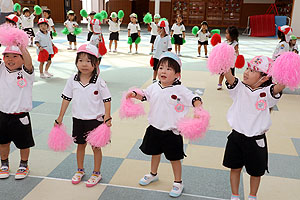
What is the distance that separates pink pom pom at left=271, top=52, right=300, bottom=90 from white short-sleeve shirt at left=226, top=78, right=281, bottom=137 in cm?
19

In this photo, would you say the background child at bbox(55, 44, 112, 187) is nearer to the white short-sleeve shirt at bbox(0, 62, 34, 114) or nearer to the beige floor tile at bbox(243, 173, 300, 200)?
the white short-sleeve shirt at bbox(0, 62, 34, 114)

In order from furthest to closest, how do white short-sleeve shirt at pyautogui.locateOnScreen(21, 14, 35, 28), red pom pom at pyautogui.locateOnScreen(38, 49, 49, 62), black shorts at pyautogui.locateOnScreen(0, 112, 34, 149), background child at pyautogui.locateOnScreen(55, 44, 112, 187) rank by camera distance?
1. white short-sleeve shirt at pyautogui.locateOnScreen(21, 14, 35, 28)
2. red pom pom at pyautogui.locateOnScreen(38, 49, 49, 62)
3. black shorts at pyautogui.locateOnScreen(0, 112, 34, 149)
4. background child at pyautogui.locateOnScreen(55, 44, 112, 187)

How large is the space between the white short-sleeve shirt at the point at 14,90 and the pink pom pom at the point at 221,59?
5.30ft

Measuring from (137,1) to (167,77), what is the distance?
23905 mm

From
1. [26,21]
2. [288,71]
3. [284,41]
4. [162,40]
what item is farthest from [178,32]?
[288,71]

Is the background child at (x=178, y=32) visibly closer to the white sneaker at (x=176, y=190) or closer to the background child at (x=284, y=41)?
the background child at (x=284, y=41)

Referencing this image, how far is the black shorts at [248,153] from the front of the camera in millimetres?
2340

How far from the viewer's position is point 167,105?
99.6 inches

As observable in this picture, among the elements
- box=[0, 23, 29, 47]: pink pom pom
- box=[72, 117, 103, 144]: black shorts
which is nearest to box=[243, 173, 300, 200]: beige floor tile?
box=[72, 117, 103, 144]: black shorts

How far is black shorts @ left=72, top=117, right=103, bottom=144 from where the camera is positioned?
8.75ft

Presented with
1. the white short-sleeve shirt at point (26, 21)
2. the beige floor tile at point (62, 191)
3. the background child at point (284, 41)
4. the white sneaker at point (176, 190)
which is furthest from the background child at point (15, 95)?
the white short-sleeve shirt at point (26, 21)

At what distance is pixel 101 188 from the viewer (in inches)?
110

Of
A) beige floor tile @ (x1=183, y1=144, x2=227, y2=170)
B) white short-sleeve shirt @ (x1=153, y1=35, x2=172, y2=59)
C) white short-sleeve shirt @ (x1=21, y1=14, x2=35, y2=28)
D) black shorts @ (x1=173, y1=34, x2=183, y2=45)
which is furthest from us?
white short-sleeve shirt @ (x1=21, y1=14, x2=35, y2=28)

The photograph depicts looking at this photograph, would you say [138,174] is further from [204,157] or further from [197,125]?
[197,125]
